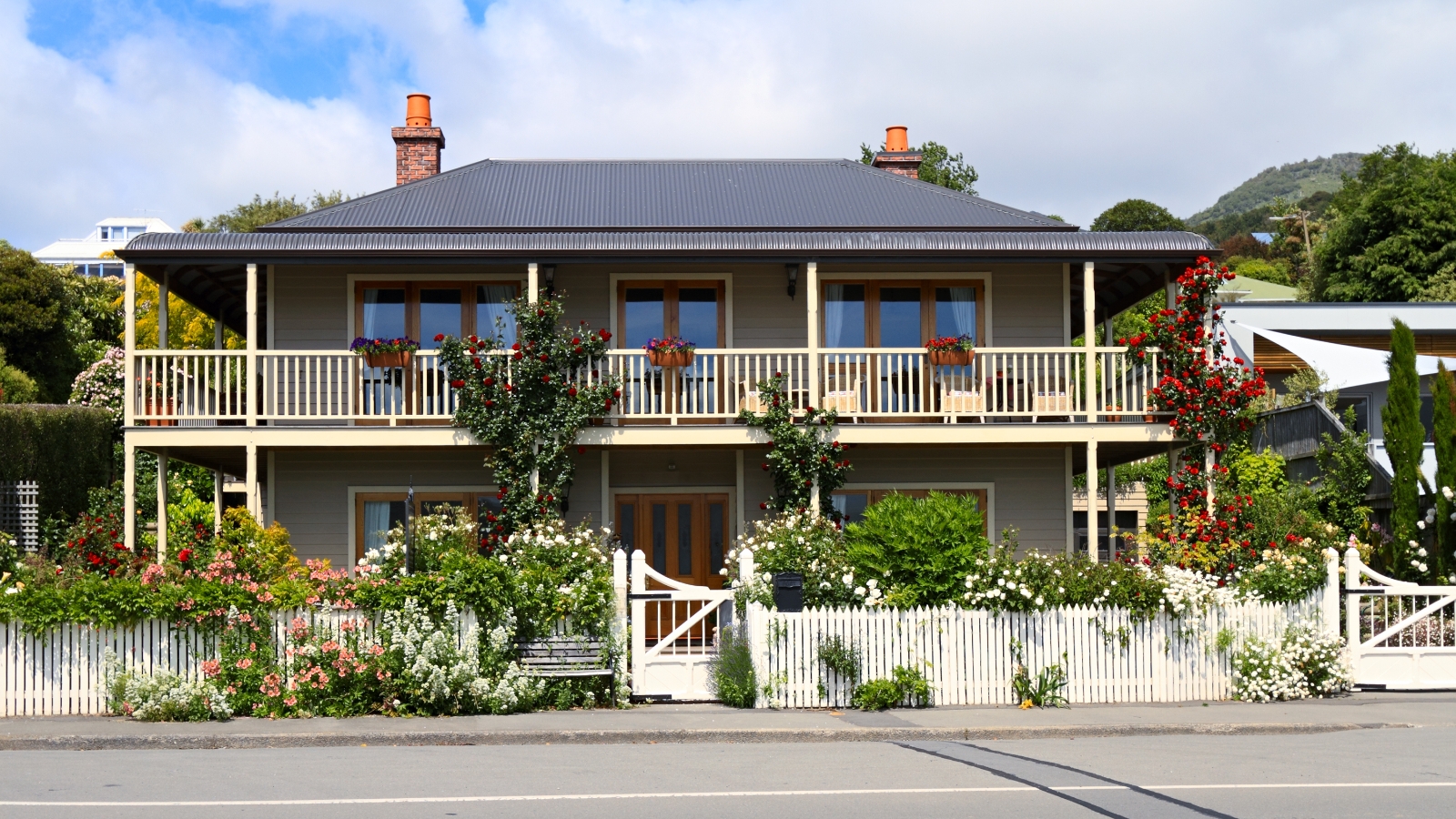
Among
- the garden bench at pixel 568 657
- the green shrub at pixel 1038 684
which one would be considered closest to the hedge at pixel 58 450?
the garden bench at pixel 568 657

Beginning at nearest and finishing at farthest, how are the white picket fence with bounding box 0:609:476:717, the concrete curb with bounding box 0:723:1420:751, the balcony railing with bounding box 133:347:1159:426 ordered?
1. the concrete curb with bounding box 0:723:1420:751
2. the white picket fence with bounding box 0:609:476:717
3. the balcony railing with bounding box 133:347:1159:426

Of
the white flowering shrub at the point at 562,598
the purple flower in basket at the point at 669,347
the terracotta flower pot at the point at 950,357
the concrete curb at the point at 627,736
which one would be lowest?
the concrete curb at the point at 627,736

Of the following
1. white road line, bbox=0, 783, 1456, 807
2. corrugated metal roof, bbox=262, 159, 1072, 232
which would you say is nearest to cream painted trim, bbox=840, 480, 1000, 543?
corrugated metal roof, bbox=262, 159, 1072, 232

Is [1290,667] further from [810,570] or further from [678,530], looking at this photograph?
[678,530]

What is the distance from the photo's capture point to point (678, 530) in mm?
19344

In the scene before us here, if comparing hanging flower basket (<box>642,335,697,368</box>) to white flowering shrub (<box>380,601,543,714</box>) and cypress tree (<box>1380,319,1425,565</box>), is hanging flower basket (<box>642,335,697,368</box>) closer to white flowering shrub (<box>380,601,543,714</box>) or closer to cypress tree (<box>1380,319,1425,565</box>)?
white flowering shrub (<box>380,601,543,714</box>)

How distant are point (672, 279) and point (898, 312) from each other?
326 centimetres

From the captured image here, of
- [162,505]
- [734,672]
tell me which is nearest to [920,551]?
[734,672]

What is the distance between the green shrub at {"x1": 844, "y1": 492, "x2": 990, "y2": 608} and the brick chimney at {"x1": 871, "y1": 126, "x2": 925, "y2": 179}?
10696mm

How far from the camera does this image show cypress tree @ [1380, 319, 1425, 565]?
18.4 m

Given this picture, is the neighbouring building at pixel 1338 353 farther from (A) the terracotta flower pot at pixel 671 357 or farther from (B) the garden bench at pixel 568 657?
(B) the garden bench at pixel 568 657

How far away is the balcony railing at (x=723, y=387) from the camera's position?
17.1m

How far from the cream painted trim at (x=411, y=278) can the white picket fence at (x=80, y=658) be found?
7.04 m

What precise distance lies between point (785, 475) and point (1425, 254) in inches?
1358
